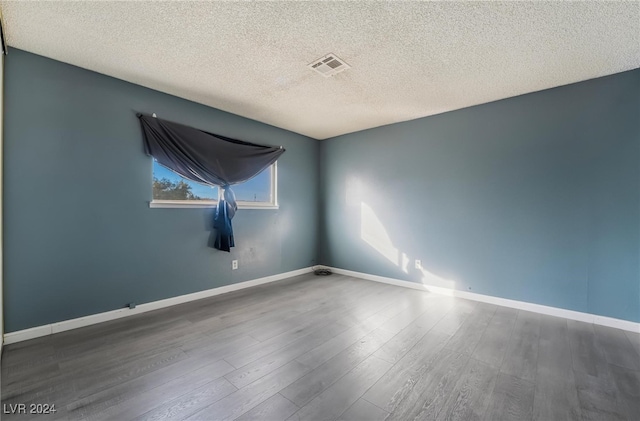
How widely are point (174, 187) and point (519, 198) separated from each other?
411 cm

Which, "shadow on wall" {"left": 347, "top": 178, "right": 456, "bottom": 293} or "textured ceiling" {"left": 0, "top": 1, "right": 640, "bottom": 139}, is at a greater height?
"textured ceiling" {"left": 0, "top": 1, "right": 640, "bottom": 139}

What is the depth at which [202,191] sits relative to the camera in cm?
335

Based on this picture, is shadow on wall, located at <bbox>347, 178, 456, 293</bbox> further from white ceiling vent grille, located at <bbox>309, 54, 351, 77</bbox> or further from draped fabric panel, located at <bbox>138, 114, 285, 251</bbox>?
white ceiling vent grille, located at <bbox>309, 54, 351, 77</bbox>

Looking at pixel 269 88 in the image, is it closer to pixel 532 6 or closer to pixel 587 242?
pixel 532 6

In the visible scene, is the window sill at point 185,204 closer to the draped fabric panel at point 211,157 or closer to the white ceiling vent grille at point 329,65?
the draped fabric panel at point 211,157

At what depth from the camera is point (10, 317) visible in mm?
2105

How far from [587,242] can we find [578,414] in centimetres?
196

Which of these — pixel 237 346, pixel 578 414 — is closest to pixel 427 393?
pixel 578 414

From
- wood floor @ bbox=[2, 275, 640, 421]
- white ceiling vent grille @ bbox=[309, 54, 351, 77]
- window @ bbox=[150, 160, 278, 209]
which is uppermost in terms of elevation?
white ceiling vent grille @ bbox=[309, 54, 351, 77]

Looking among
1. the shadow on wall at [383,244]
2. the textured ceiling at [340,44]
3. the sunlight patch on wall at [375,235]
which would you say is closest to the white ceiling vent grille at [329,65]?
the textured ceiling at [340,44]

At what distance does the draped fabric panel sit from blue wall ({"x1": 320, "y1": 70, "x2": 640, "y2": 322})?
75.7 inches

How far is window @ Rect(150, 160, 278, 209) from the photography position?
9.79 feet

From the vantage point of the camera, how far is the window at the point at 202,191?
298cm

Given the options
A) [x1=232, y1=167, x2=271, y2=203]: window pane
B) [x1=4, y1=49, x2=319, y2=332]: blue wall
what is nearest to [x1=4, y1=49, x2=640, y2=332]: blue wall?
[x1=4, y1=49, x2=319, y2=332]: blue wall
